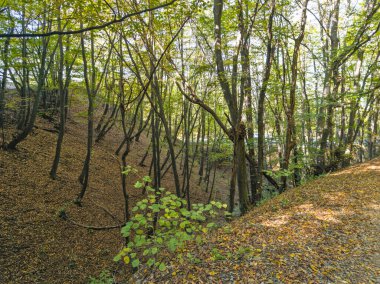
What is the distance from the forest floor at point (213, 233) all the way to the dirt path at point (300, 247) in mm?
15

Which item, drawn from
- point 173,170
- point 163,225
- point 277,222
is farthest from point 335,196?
point 163,225

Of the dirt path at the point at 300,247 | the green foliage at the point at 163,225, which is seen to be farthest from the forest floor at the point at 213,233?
the green foliage at the point at 163,225

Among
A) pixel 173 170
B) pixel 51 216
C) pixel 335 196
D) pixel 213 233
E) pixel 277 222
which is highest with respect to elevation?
pixel 173 170

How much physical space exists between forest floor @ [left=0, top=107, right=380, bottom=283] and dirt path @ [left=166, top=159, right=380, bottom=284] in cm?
2

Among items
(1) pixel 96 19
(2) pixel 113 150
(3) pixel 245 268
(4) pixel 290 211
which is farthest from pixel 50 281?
(2) pixel 113 150

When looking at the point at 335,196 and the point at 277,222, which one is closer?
the point at 277,222

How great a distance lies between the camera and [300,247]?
4230 millimetres

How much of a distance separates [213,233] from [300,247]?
1.79 metres

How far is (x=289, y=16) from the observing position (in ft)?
35.1

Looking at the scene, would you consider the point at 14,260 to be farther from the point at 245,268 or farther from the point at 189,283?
the point at 245,268

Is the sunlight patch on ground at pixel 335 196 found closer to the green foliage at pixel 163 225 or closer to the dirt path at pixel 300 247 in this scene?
the dirt path at pixel 300 247

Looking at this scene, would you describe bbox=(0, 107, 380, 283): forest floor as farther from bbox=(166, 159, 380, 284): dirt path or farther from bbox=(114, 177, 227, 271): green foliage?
bbox=(114, 177, 227, 271): green foliage

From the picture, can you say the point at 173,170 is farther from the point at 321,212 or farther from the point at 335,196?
the point at 335,196

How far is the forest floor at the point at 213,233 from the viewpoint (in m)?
3.72
